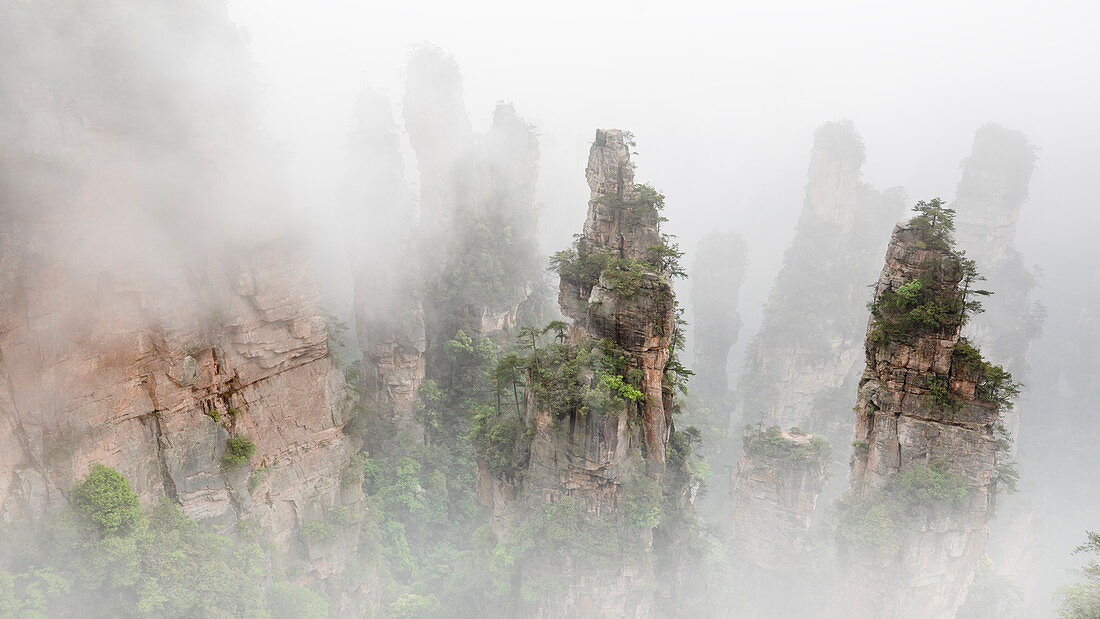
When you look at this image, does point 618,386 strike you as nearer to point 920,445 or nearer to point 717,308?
point 920,445

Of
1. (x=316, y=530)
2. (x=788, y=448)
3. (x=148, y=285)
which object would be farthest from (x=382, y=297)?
(x=788, y=448)

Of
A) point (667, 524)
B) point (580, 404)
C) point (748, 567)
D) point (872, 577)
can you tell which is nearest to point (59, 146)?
point (580, 404)

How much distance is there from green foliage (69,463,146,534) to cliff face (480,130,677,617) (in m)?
10.8

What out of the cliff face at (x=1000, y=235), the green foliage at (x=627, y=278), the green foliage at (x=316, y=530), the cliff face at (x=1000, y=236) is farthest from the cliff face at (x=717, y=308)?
the green foliage at (x=316, y=530)

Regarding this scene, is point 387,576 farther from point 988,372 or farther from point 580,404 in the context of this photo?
point 988,372

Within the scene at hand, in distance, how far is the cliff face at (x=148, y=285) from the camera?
14.1m

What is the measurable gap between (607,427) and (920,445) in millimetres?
9355

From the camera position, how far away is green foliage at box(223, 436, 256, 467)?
58.2 feet

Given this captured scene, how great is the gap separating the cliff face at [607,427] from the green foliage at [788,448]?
8.88 meters

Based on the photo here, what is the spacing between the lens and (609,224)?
69.9ft

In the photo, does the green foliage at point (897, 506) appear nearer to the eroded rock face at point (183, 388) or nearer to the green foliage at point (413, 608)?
the green foliage at point (413, 608)

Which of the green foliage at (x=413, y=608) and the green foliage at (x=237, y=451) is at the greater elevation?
the green foliage at (x=237, y=451)

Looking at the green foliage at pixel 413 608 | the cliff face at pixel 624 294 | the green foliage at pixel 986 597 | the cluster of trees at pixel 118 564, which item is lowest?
the green foliage at pixel 413 608

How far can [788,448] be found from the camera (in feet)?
86.8
